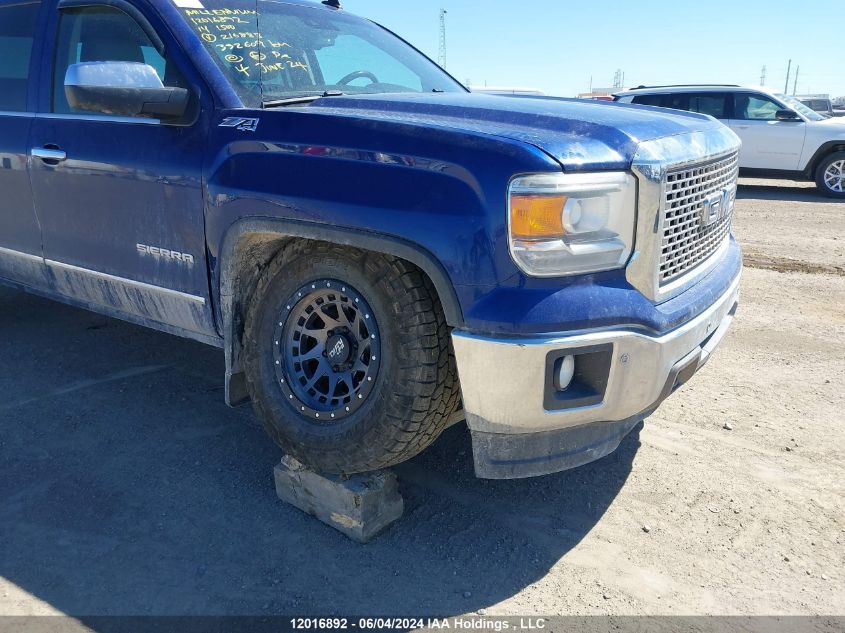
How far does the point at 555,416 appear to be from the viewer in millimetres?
2270

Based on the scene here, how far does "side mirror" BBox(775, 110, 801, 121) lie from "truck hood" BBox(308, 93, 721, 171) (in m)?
10.3

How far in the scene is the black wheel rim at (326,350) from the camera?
251 cm

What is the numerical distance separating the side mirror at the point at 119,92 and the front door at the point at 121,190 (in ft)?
0.34

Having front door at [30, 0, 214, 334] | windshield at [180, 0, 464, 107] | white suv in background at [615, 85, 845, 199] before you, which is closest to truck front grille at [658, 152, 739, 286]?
windshield at [180, 0, 464, 107]

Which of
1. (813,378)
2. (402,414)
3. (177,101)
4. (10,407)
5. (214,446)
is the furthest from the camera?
(813,378)

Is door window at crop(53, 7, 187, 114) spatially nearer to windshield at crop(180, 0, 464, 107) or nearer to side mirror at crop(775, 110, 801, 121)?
windshield at crop(180, 0, 464, 107)

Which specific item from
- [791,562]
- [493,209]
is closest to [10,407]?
[493,209]

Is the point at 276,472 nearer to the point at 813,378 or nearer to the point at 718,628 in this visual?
the point at 718,628

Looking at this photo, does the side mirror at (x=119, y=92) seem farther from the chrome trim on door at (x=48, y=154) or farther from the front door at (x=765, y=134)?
the front door at (x=765, y=134)

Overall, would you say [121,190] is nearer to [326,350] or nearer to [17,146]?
[17,146]

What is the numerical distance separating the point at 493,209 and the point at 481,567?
4.27ft

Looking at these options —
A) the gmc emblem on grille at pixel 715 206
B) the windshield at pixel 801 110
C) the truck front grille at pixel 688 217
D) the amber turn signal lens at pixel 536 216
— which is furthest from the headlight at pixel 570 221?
the windshield at pixel 801 110

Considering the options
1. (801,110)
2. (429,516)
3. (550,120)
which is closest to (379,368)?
(429,516)

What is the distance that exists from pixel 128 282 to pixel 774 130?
1167 centimetres
